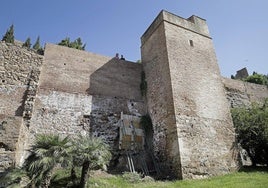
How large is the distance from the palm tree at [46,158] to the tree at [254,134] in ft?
30.9

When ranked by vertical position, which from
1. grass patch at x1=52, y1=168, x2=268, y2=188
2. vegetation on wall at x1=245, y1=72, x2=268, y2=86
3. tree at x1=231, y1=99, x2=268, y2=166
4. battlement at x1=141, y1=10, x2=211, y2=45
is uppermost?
vegetation on wall at x1=245, y1=72, x2=268, y2=86

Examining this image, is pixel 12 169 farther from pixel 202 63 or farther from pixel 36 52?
pixel 202 63

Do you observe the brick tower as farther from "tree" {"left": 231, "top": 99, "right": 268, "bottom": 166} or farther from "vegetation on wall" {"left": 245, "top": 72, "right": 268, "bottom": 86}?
"vegetation on wall" {"left": 245, "top": 72, "right": 268, "bottom": 86}

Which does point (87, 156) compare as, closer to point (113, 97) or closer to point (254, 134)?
point (113, 97)

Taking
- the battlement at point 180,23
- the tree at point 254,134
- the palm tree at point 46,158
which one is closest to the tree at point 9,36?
the battlement at point 180,23

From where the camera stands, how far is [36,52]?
38.8ft

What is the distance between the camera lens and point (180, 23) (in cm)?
1299

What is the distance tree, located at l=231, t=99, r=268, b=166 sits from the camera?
1094 cm

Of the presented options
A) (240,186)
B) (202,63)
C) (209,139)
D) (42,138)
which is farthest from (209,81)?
(42,138)

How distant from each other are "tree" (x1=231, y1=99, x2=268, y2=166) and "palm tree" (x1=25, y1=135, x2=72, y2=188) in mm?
9430

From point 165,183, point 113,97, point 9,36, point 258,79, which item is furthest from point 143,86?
point 9,36

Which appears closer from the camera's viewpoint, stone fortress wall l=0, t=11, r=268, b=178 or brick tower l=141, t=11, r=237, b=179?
brick tower l=141, t=11, r=237, b=179

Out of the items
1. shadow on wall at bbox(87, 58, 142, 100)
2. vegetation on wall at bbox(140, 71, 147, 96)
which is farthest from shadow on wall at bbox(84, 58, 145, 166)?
vegetation on wall at bbox(140, 71, 147, 96)

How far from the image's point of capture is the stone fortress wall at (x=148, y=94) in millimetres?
9750
